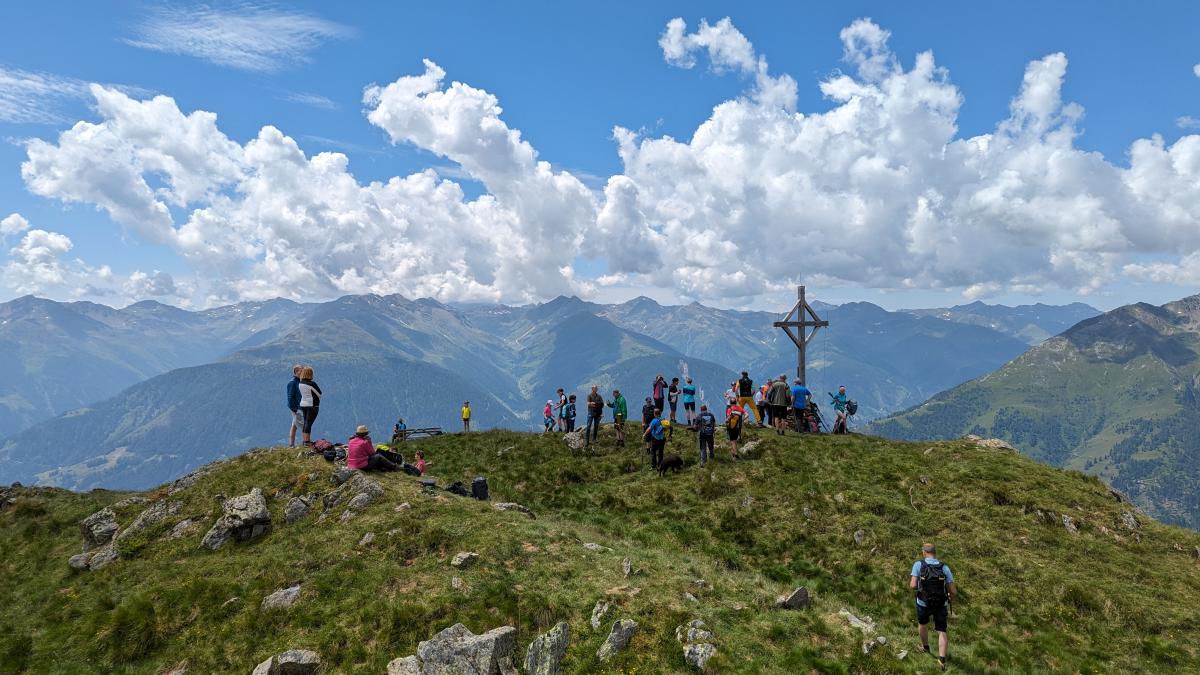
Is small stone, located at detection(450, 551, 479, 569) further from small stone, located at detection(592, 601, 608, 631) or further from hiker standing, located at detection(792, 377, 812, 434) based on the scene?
hiker standing, located at detection(792, 377, 812, 434)

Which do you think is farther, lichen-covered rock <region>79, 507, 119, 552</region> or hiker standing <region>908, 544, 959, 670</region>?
lichen-covered rock <region>79, 507, 119, 552</region>

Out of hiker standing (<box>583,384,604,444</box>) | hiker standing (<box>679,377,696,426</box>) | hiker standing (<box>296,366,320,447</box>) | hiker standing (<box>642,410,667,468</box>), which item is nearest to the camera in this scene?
hiker standing (<box>296,366,320,447</box>)

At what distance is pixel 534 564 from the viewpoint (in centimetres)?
1702

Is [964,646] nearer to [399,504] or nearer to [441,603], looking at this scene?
[441,603]

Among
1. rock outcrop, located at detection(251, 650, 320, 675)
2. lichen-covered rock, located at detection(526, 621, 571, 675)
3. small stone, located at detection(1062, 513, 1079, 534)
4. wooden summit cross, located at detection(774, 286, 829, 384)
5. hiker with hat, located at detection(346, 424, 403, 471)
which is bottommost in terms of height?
rock outcrop, located at detection(251, 650, 320, 675)

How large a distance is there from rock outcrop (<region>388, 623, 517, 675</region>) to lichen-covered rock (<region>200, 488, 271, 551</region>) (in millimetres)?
11738

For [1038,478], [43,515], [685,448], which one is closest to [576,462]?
[685,448]

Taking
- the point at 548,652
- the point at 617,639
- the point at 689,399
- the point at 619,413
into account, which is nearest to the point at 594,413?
the point at 619,413

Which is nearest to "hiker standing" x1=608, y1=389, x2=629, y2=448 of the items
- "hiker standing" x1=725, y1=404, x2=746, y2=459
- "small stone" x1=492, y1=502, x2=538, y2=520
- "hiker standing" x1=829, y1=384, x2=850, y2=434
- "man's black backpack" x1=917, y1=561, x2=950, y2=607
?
"hiker standing" x1=725, y1=404, x2=746, y2=459

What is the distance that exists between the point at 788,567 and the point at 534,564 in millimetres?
10076

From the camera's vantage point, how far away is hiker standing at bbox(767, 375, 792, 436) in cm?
3388

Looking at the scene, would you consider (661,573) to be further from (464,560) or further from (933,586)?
(933,586)

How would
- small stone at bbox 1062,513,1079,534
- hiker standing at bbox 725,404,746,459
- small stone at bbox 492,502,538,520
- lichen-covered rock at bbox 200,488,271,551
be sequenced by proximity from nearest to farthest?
lichen-covered rock at bbox 200,488,271,551
small stone at bbox 1062,513,1079,534
small stone at bbox 492,502,538,520
hiker standing at bbox 725,404,746,459

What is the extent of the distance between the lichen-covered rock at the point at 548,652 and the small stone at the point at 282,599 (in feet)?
25.2
